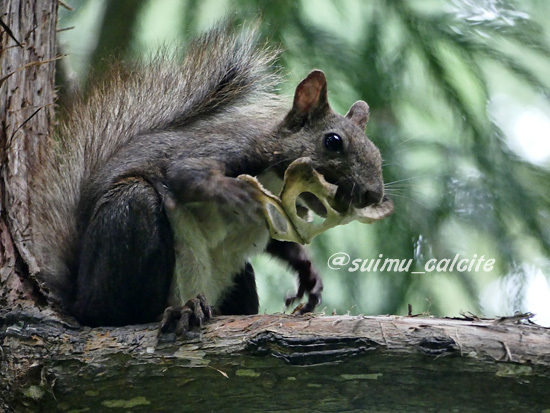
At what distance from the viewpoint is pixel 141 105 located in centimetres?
294

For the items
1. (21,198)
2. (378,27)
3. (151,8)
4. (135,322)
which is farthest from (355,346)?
(151,8)

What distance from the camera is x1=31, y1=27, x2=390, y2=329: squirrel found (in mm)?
2486

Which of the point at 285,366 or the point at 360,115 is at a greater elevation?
the point at 360,115

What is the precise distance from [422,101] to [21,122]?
1.63m

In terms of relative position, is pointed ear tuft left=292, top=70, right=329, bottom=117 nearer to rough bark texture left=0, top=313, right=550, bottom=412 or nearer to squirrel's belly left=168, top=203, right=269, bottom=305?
squirrel's belly left=168, top=203, right=269, bottom=305

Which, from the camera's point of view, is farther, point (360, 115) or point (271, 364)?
point (360, 115)

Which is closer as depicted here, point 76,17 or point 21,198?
point 21,198

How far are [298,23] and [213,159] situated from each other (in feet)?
3.16

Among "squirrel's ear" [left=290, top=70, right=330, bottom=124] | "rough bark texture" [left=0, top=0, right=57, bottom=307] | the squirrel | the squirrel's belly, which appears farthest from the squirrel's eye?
"rough bark texture" [left=0, top=0, right=57, bottom=307]

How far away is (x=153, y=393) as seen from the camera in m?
2.09

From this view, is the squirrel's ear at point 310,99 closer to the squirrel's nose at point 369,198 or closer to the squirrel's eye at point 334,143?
the squirrel's eye at point 334,143

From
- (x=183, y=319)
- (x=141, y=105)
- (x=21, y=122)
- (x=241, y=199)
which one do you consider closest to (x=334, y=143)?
(x=241, y=199)

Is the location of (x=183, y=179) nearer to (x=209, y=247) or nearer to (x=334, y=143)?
(x=209, y=247)

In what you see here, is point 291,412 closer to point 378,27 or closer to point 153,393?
point 153,393
